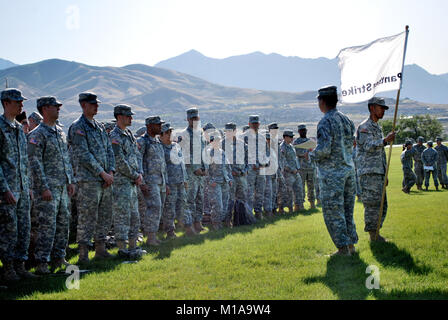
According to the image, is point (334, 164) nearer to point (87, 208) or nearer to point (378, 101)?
point (378, 101)

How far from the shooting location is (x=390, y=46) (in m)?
7.09

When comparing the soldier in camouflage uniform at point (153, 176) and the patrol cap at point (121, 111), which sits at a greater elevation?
the patrol cap at point (121, 111)

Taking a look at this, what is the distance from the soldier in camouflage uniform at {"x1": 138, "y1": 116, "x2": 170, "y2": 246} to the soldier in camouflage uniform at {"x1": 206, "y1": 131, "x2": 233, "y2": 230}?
7.21ft

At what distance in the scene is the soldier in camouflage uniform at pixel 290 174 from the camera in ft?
44.5

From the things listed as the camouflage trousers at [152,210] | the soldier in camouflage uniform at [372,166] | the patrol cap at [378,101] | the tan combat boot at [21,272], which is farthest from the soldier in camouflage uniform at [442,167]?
the tan combat boot at [21,272]

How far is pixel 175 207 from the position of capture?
9.78 m

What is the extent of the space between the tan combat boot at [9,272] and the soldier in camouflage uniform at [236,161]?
677cm

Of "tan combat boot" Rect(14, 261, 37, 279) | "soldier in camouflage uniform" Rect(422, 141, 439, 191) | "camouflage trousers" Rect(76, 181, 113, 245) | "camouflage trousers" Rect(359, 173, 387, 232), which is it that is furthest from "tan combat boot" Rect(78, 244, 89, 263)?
"soldier in camouflage uniform" Rect(422, 141, 439, 191)

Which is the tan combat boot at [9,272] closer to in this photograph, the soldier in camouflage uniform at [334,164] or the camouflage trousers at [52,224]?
the camouflage trousers at [52,224]

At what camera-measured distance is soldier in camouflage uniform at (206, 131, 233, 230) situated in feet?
34.9

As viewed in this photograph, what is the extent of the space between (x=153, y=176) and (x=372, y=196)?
14.7 ft
